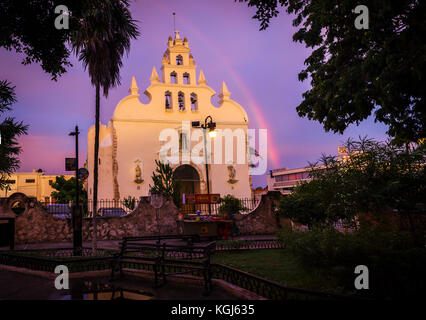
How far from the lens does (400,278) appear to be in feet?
13.8

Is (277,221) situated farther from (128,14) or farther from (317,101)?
(128,14)

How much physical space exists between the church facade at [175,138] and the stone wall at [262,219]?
1054 centimetres

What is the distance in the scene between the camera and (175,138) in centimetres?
2906

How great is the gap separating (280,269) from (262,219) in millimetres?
9624

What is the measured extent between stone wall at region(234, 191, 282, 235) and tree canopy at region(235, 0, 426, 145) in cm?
661

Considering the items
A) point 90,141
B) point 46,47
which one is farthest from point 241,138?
point 46,47

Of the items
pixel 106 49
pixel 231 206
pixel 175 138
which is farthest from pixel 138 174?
pixel 106 49

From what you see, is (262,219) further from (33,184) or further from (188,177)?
(33,184)

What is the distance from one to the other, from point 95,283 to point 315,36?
32.6ft

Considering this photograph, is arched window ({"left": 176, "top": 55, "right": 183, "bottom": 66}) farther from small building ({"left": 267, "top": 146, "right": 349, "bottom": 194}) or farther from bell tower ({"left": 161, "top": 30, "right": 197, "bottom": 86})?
small building ({"left": 267, "top": 146, "right": 349, "bottom": 194})

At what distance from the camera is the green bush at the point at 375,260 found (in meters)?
4.22

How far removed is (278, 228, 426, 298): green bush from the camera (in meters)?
4.22
